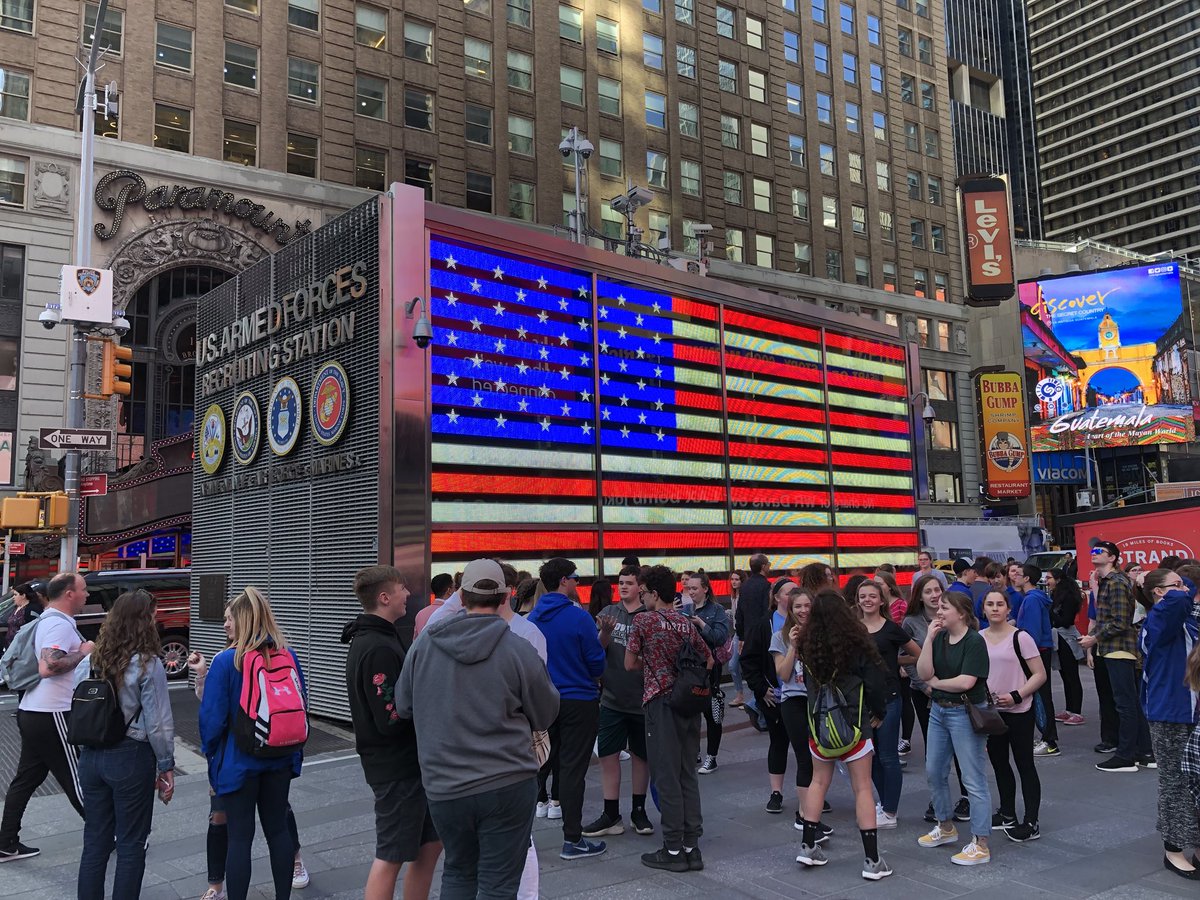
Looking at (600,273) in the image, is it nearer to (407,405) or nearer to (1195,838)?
(407,405)

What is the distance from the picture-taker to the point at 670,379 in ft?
53.1

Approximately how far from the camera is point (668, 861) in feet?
21.9

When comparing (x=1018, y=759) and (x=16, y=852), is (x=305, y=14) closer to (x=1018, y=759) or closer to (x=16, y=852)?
(x=16, y=852)

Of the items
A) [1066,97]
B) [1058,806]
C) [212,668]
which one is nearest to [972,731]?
[1058,806]

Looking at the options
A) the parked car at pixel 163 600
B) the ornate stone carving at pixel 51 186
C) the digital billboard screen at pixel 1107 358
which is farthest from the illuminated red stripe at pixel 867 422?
the digital billboard screen at pixel 1107 358

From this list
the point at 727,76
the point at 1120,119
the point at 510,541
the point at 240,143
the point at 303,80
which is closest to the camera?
the point at 510,541

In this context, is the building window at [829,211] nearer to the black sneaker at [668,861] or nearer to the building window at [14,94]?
the building window at [14,94]

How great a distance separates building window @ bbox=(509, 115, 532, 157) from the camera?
39.8 meters

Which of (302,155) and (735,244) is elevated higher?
(302,155)

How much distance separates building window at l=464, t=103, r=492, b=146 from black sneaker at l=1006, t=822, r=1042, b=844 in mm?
35855

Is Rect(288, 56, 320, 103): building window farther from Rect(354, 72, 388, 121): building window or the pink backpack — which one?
the pink backpack

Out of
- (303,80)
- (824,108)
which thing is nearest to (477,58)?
(303,80)

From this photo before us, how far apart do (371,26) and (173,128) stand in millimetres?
9167

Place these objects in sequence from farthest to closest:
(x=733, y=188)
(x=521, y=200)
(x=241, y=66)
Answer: (x=733, y=188)
(x=521, y=200)
(x=241, y=66)
